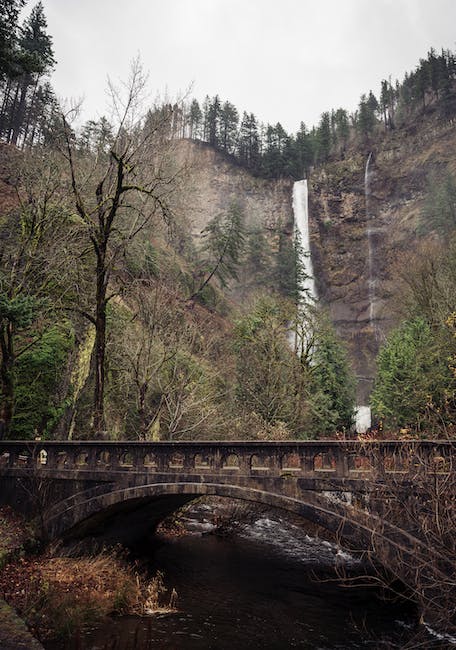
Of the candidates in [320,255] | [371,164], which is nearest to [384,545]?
[320,255]

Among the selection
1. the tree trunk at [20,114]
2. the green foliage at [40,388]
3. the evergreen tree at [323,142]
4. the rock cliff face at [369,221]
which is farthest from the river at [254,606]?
the evergreen tree at [323,142]

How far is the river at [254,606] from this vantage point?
10.2 m

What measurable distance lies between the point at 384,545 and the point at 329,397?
20.0 meters

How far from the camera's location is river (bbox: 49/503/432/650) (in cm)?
1023

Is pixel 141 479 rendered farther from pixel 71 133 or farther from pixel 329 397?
pixel 329 397

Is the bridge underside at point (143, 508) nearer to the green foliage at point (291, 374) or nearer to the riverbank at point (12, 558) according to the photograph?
the riverbank at point (12, 558)

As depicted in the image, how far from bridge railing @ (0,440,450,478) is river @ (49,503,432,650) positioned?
2.64 m

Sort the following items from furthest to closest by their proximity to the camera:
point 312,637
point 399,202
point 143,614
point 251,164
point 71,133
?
point 251,164
point 399,202
point 71,133
point 143,614
point 312,637

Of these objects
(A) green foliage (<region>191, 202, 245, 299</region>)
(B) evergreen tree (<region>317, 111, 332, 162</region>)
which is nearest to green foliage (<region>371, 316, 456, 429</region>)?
(A) green foliage (<region>191, 202, 245, 299</region>)

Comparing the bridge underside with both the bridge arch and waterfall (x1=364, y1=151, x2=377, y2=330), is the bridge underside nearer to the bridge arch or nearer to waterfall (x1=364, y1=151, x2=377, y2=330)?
the bridge arch

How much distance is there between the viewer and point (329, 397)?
1169 inches

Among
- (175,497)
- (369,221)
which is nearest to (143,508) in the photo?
(175,497)

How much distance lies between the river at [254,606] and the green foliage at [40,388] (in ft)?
23.1

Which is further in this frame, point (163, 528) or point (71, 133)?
point (163, 528)
